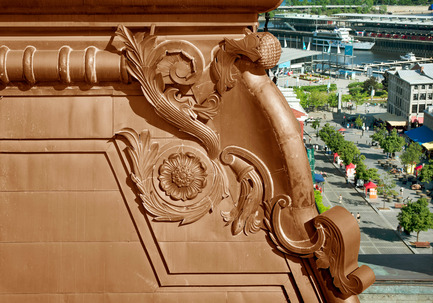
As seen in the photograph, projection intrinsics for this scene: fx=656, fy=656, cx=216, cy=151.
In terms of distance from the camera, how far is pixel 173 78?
17.5 ft

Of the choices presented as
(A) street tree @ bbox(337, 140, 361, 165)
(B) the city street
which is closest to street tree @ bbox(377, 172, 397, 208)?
(B) the city street

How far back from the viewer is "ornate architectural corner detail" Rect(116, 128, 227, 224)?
5.44 meters

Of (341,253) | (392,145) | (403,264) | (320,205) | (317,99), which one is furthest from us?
(317,99)

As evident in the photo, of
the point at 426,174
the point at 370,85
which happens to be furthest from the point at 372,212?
the point at 370,85

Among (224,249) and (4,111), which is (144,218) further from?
(4,111)

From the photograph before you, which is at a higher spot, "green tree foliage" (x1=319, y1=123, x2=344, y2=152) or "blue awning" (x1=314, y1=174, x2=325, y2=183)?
"green tree foliage" (x1=319, y1=123, x2=344, y2=152)

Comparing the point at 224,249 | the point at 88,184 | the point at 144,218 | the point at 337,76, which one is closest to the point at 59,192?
the point at 88,184

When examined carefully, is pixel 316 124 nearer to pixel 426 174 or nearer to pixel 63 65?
pixel 426 174

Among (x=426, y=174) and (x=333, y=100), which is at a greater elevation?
(x=333, y=100)

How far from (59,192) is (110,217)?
0.49 metres

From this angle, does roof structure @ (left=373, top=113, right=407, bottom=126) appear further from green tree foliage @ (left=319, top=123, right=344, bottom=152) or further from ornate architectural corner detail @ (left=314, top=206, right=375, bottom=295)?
ornate architectural corner detail @ (left=314, top=206, right=375, bottom=295)

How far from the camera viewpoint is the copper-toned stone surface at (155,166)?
17.3 ft

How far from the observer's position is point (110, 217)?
5590 mm

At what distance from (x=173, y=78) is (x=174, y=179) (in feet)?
2.76
